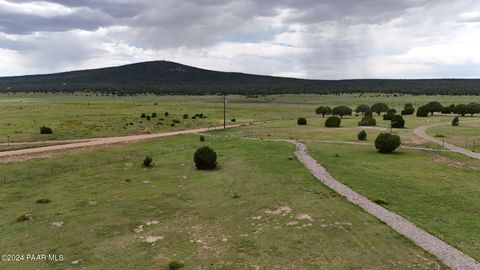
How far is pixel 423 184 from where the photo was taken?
3409cm

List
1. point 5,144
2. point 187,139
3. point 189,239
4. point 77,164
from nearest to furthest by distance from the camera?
point 189,239 < point 77,164 < point 5,144 < point 187,139

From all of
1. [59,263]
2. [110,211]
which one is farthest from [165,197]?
[59,263]

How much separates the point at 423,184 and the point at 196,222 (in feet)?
60.8

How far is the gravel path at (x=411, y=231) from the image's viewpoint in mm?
19328

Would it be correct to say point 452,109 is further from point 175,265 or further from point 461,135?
point 175,265

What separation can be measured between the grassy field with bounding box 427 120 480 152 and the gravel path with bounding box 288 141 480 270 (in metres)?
27.6

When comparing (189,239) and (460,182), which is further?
(460,182)

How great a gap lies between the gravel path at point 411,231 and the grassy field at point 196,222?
25.6 inches

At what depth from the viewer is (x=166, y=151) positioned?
57.0m

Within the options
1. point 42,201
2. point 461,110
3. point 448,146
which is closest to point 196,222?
point 42,201

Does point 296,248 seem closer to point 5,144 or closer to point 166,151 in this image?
point 166,151

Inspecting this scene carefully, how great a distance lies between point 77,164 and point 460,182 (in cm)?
3778

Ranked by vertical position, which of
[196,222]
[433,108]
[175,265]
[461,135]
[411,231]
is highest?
[433,108]

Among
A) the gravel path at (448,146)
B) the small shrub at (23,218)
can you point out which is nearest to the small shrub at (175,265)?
the small shrub at (23,218)
